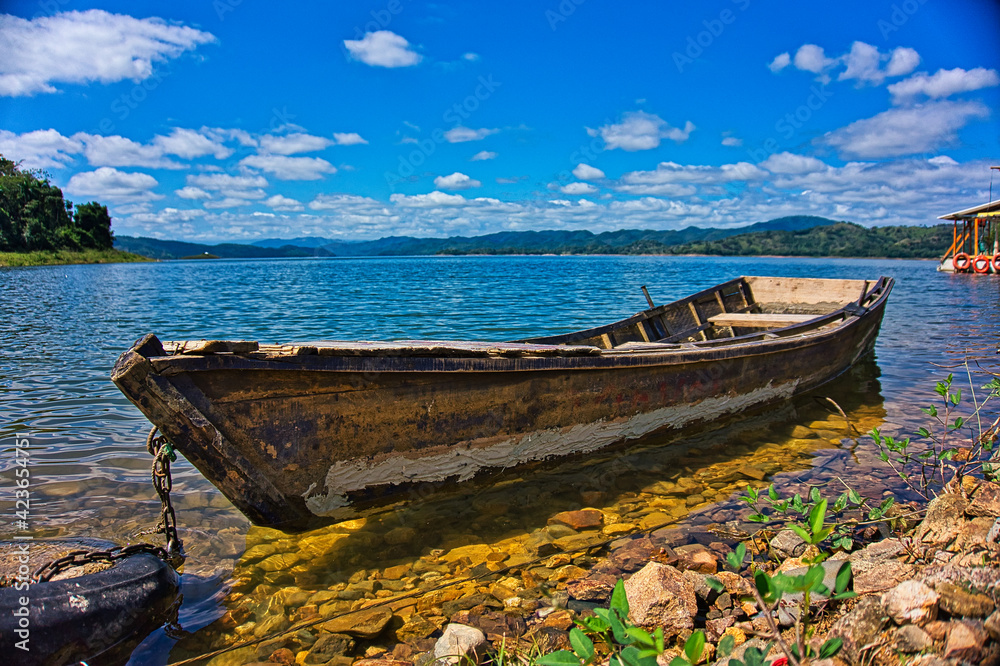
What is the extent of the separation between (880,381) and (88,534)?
10.4 metres

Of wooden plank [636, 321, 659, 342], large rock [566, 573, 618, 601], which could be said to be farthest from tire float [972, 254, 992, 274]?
large rock [566, 573, 618, 601]

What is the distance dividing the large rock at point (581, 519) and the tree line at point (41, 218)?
70.8 meters

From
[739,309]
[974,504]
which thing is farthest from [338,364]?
[739,309]

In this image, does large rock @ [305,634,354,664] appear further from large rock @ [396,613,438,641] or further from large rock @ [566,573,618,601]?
large rock @ [566,573,618,601]

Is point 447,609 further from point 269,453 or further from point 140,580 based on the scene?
point 140,580

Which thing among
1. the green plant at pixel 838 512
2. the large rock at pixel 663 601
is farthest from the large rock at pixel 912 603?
the large rock at pixel 663 601

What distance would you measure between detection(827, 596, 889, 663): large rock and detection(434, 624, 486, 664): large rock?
4.93 feet

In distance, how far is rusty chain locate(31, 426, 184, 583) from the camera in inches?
106

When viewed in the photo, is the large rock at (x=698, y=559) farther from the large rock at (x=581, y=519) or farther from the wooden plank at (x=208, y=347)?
the wooden plank at (x=208, y=347)

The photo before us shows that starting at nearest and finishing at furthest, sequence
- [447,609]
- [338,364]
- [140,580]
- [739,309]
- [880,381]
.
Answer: [140,580], [447,609], [338,364], [880,381], [739,309]

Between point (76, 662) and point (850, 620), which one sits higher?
point (850, 620)

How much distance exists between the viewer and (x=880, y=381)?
850 cm

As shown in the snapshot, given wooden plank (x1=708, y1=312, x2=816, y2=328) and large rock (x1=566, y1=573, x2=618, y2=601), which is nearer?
large rock (x1=566, y1=573, x2=618, y2=601)

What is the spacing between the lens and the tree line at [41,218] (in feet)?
179
